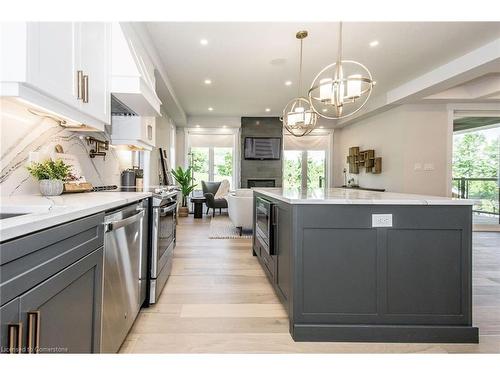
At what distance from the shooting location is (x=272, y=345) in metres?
1.77

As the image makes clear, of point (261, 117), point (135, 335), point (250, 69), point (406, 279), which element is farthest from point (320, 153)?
point (135, 335)

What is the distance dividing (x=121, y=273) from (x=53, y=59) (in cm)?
115

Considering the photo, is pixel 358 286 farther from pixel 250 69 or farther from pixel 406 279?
pixel 250 69

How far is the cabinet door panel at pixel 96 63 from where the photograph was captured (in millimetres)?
1687

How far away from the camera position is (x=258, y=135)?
324 inches

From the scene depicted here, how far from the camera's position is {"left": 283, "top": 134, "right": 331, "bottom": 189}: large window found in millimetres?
8781

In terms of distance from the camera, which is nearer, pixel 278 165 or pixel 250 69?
pixel 250 69

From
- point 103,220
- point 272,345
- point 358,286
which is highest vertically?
point 103,220

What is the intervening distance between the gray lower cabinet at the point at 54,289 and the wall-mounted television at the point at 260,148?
703cm

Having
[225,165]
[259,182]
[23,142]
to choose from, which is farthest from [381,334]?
[225,165]
